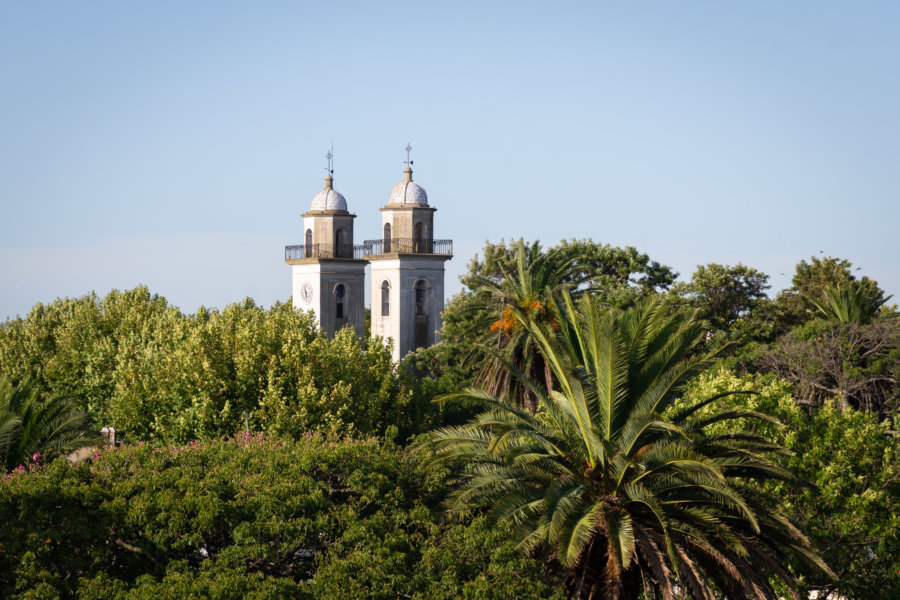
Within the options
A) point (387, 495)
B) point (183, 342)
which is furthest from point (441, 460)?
point (183, 342)

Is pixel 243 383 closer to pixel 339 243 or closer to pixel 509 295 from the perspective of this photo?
pixel 509 295

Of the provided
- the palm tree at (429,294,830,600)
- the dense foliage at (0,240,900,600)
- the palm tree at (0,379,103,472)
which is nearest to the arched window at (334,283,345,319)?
the dense foliage at (0,240,900,600)

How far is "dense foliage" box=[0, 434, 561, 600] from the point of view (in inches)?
568

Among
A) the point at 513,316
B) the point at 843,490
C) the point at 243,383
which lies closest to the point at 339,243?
the point at 513,316

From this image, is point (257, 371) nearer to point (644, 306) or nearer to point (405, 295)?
point (644, 306)

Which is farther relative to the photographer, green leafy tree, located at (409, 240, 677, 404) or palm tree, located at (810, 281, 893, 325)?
palm tree, located at (810, 281, 893, 325)

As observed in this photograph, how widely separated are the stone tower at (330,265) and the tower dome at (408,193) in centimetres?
375

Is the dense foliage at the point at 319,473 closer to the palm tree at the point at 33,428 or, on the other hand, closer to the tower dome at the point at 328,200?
the palm tree at the point at 33,428

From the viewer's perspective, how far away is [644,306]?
16.4 meters

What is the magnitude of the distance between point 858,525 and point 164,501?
537 inches

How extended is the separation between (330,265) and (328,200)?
4047mm

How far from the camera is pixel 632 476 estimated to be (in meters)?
16.0

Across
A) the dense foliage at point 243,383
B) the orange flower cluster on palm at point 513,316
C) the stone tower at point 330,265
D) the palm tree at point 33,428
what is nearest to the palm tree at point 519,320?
the orange flower cluster on palm at point 513,316

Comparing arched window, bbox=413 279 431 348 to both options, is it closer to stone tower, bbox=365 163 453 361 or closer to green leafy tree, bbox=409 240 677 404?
stone tower, bbox=365 163 453 361
